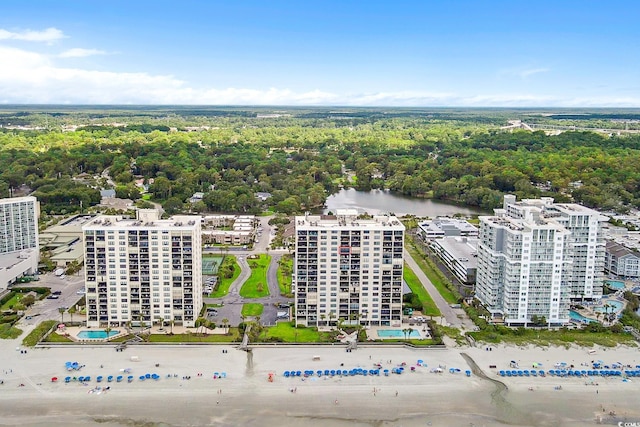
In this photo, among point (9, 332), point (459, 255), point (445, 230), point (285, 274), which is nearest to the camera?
point (9, 332)

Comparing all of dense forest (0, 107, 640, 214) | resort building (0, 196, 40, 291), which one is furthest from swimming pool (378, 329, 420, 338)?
dense forest (0, 107, 640, 214)

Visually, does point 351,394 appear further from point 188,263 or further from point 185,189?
point 185,189

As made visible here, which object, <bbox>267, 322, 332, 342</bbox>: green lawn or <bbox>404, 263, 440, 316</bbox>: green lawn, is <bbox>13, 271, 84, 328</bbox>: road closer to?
<bbox>267, 322, 332, 342</bbox>: green lawn

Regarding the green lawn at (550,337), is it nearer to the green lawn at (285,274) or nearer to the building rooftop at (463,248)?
the building rooftop at (463,248)

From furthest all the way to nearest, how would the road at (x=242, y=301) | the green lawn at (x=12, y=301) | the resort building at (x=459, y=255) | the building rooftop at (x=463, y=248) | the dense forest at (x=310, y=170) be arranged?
1. the dense forest at (x=310, y=170)
2. the building rooftop at (x=463, y=248)
3. the resort building at (x=459, y=255)
4. the green lawn at (x=12, y=301)
5. the road at (x=242, y=301)

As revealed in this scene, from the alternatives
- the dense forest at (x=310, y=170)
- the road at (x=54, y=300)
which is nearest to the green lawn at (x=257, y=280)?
the road at (x=54, y=300)

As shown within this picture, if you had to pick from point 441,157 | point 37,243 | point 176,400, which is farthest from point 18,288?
point 441,157

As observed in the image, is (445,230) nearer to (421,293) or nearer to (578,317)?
(421,293)

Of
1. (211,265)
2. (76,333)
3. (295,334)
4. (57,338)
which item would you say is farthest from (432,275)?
(57,338)
